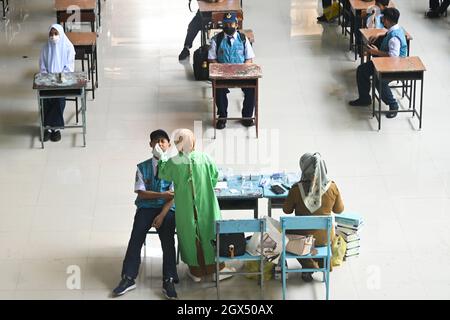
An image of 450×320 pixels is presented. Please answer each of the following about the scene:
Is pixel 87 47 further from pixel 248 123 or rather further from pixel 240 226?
pixel 240 226

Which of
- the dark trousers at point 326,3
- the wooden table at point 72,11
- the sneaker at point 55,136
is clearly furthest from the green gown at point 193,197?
the dark trousers at point 326,3

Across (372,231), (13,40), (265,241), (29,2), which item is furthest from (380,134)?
(29,2)

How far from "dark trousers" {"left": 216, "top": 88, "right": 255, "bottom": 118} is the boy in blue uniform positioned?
10.6ft

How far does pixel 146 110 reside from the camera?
12898mm

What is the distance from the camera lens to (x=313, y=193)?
29.4ft

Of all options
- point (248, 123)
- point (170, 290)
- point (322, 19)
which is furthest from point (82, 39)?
point (170, 290)

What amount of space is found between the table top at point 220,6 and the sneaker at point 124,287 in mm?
5423

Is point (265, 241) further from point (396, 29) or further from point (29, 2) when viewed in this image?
point (29, 2)

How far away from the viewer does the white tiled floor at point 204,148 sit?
9.52 m

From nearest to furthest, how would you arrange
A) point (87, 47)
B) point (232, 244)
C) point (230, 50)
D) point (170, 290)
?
point (232, 244)
point (170, 290)
point (230, 50)
point (87, 47)

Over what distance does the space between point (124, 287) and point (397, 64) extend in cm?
462

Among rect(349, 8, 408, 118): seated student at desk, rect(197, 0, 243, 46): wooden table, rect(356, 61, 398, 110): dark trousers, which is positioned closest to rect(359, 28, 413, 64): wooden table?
rect(349, 8, 408, 118): seated student at desk

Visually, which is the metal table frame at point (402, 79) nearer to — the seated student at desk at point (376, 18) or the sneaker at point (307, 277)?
the seated student at desk at point (376, 18)

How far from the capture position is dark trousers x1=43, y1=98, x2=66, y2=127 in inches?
476
